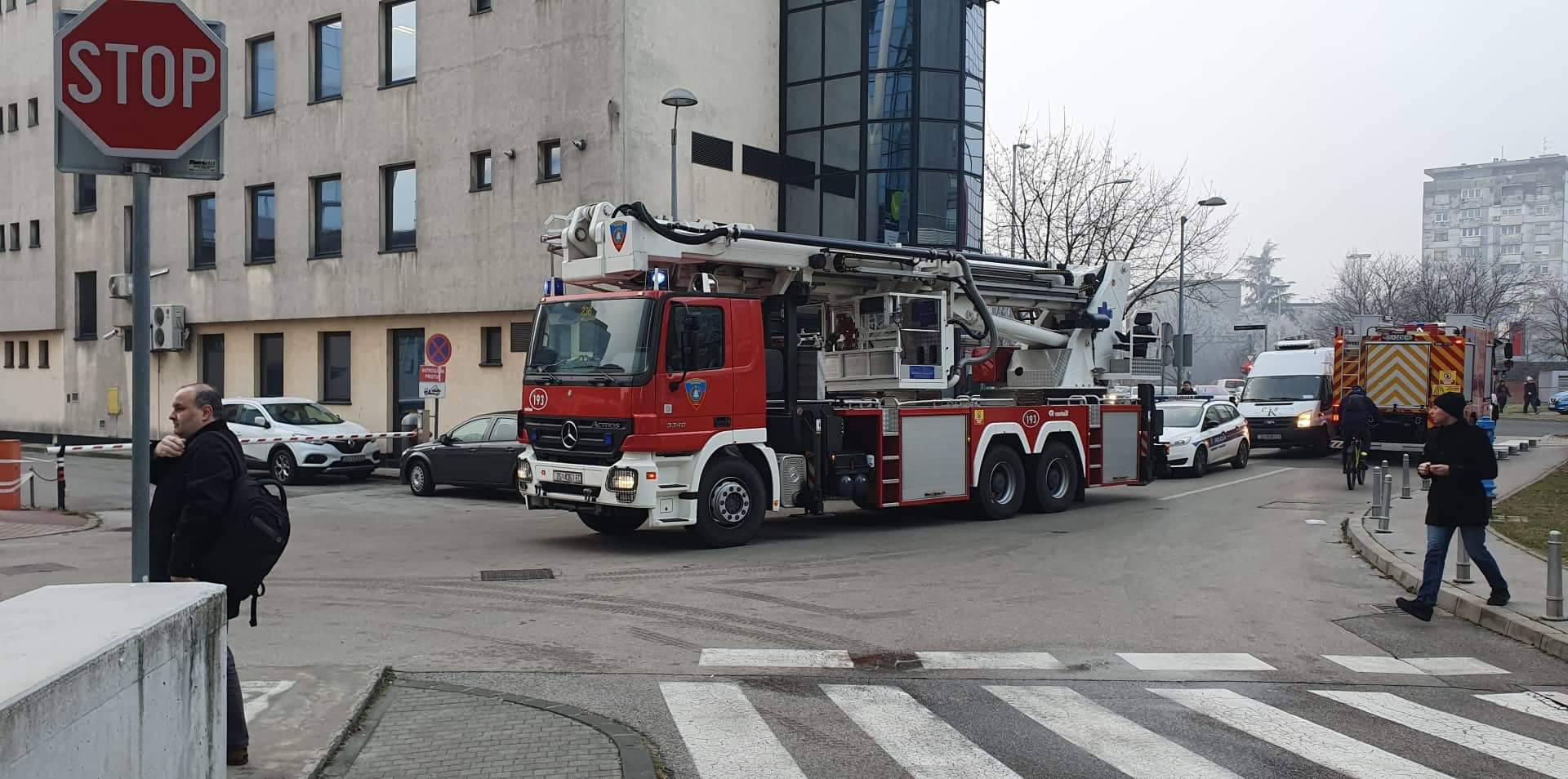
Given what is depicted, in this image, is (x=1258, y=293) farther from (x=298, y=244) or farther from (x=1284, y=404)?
(x=298, y=244)

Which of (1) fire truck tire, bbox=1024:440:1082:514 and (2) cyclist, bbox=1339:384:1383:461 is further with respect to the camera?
(2) cyclist, bbox=1339:384:1383:461

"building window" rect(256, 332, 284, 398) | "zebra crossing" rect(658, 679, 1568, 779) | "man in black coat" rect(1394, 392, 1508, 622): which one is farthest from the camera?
"building window" rect(256, 332, 284, 398)

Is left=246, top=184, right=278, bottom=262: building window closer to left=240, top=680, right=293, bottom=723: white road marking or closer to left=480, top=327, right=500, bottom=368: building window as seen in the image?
left=480, top=327, right=500, bottom=368: building window

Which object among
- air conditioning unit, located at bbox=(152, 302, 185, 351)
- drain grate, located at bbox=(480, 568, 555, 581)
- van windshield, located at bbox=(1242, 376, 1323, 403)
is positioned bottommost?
drain grate, located at bbox=(480, 568, 555, 581)

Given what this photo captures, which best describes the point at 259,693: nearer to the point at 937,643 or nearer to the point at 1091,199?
the point at 937,643

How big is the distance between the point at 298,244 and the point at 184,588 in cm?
2651

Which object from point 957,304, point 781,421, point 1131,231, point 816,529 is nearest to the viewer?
point 781,421

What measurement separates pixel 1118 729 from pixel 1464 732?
181cm

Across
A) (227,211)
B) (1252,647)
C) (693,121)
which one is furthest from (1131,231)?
(1252,647)

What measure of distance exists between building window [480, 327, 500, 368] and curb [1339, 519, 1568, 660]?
17635 millimetres

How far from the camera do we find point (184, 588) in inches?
176

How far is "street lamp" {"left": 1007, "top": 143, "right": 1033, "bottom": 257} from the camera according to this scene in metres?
33.6

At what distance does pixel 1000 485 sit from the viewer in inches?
647

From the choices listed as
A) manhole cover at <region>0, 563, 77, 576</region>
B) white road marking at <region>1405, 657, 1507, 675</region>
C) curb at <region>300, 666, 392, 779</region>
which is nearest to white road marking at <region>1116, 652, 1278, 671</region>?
white road marking at <region>1405, 657, 1507, 675</region>
